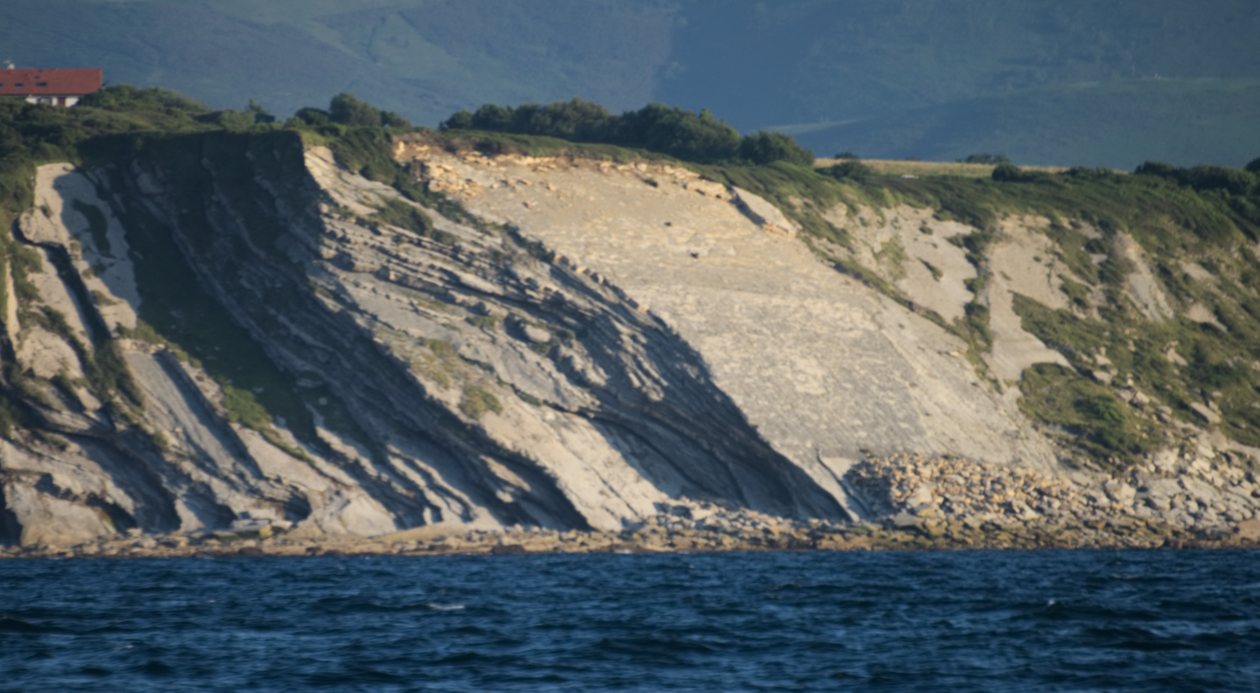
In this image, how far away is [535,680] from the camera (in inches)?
765

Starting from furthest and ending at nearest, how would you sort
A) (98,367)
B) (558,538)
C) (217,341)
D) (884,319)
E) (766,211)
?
(766,211) → (884,319) → (217,341) → (98,367) → (558,538)

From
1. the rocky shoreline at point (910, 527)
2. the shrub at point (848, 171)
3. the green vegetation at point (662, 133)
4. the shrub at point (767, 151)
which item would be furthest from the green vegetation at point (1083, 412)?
the green vegetation at point (662, 133)

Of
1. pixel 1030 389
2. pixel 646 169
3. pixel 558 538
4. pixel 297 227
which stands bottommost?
pixel 558 538

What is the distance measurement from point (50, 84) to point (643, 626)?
98.1 meters

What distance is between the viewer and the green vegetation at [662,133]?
71875 millimetres

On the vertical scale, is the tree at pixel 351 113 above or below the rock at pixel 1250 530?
above

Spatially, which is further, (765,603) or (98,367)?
(98,367)

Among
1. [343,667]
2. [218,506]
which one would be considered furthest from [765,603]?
[218,506]

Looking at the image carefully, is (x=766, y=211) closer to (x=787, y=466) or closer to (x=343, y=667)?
(x=787, y=466)

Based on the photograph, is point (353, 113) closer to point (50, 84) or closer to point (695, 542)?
point (50, 84)

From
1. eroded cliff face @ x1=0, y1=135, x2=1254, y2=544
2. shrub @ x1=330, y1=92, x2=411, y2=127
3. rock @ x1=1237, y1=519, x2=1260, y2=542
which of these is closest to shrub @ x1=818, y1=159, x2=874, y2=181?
eroded cliff face @ x1=0, y1=135, x2=1254, y2=544

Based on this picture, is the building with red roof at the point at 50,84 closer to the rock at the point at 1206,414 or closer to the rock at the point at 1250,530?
the rock at the point at 1206,414

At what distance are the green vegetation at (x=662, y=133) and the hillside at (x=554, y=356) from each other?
687cm

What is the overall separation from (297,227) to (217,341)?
21.0ft
